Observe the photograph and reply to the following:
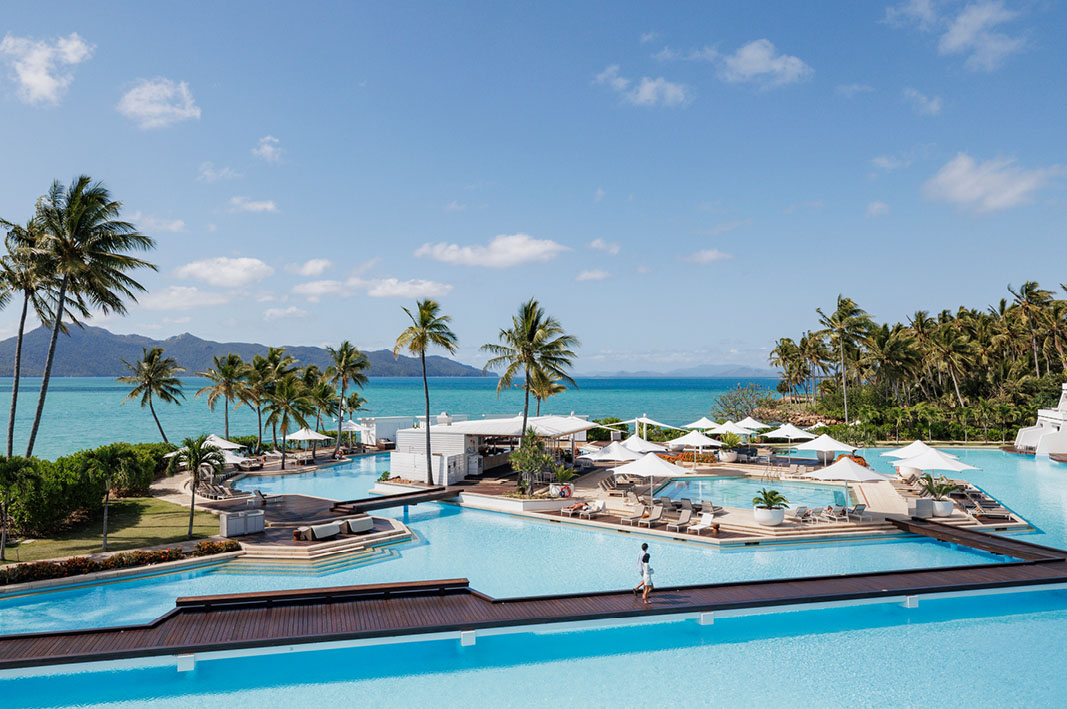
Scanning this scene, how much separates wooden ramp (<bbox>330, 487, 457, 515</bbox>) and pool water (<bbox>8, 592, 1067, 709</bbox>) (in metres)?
11.4

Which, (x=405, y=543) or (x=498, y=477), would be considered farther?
(x=498, y=477)

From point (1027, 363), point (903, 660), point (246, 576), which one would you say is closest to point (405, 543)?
point (246, 576)

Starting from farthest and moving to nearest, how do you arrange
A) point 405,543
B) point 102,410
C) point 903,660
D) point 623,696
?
point 102,410, point 405,543, point 903,660, point 623,696

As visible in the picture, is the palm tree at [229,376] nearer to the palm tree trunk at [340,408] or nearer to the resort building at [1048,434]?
the palm tree trunk at [340,408]

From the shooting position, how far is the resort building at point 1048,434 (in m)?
35.1

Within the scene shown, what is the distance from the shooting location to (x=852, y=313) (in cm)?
4700

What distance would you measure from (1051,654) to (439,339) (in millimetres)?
21377

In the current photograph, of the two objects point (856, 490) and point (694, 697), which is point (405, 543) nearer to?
point (694, 697)

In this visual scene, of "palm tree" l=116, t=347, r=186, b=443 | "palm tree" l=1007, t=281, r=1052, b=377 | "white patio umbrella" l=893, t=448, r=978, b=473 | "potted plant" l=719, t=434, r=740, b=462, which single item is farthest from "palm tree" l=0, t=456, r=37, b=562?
"palm tree" l=1007, t=281, r=1052, b=377

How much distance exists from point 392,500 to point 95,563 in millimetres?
10228

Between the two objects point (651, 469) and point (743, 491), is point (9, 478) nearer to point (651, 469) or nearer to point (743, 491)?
point (651, 469)

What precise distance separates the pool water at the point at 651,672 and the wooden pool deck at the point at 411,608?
42cm

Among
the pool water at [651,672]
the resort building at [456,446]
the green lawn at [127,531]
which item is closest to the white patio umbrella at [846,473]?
the pool water at [651,672]

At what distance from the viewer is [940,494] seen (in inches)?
835
